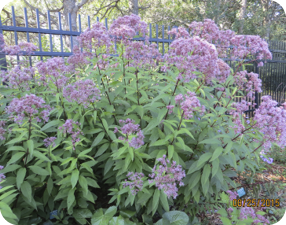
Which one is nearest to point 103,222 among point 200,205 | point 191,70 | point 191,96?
point 200,205

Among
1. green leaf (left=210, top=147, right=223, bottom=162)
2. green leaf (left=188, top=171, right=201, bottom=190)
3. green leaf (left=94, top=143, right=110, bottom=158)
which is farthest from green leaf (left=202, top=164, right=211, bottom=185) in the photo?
green leaf (left=94, top=143, right=110, bottom=158)

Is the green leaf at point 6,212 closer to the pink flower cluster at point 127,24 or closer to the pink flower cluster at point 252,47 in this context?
the pink flower cluster at point 127,24

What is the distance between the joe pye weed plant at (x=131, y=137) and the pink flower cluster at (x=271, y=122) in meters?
0.01

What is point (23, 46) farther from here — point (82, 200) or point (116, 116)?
point (82, 200)

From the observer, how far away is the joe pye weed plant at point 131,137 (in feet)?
7.95

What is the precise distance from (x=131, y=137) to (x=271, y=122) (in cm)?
153

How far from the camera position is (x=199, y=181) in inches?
109

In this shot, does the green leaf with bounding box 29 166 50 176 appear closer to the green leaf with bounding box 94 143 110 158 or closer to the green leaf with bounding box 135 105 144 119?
the green leaf with bounding box 94 143 110 158

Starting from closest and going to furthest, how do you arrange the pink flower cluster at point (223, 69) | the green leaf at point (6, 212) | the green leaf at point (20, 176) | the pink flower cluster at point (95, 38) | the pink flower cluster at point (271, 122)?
the green leaf at point (6, 212) < the pink flower cluster at point (271, 122) < the green leaf at point (20, 176) < the pink flower cluster at point (95, 38) < the pink flower cluster at point (223, 69)

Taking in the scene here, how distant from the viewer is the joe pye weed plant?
7.95 feet

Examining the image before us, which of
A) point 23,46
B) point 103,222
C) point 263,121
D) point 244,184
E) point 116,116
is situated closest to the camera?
point 263,121

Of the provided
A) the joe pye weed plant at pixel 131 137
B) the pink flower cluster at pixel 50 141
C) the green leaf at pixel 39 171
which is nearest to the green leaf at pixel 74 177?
the joe pye weed plant at pixel 131 137

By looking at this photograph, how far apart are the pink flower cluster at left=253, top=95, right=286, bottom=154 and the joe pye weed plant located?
0.01m

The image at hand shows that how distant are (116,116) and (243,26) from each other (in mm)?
24378
